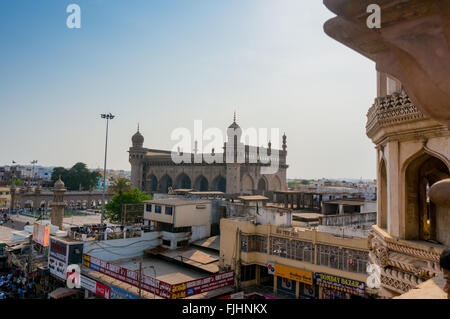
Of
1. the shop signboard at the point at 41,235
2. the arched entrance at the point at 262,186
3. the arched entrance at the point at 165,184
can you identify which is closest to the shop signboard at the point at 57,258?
the shop signboard at the point at 41,235

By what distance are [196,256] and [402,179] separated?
20.1 metres

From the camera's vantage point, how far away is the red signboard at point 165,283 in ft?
52.3

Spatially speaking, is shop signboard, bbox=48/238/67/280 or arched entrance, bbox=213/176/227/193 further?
arched entrance, bbox=213/176/227/193

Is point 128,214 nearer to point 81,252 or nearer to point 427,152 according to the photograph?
point 81,252

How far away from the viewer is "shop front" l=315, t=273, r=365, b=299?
55.4 ft

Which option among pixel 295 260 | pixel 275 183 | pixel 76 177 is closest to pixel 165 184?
pixel 275 183

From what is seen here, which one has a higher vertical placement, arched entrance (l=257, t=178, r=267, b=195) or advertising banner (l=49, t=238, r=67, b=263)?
arched entrance (l=257, t=178, r=267, b=195)

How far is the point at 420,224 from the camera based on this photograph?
240 inches

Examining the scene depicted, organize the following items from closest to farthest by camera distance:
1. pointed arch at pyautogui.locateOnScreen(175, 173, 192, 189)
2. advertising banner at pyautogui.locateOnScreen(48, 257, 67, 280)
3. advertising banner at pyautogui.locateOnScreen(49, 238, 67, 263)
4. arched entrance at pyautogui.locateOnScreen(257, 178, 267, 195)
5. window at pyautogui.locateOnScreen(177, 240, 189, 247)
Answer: advertising banner at pyautogui.locateOnScreen(48, 257, 67, 280) → advertising banner at pyautogui.locateOnScreen(49, 238, 67, 263) → window at pyautogui.locateOnScreen(177, 240, 189, 247) → arched entrance at pyautogui.locateOnScreen(257, 178, 267, 195) → pointed arch at pyautogui.locateOnScreen(175, 173, 192, 189)

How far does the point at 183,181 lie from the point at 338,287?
42.7m

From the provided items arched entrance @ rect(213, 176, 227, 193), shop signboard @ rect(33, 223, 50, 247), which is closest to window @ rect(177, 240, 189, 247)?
shop signboard @ rect(33, 223, 50, 247)

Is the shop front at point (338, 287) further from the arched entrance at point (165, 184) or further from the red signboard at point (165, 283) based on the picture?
the arched entrance at point (165, 184)

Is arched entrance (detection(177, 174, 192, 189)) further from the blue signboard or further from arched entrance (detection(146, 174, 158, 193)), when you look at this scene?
the blue signboard
